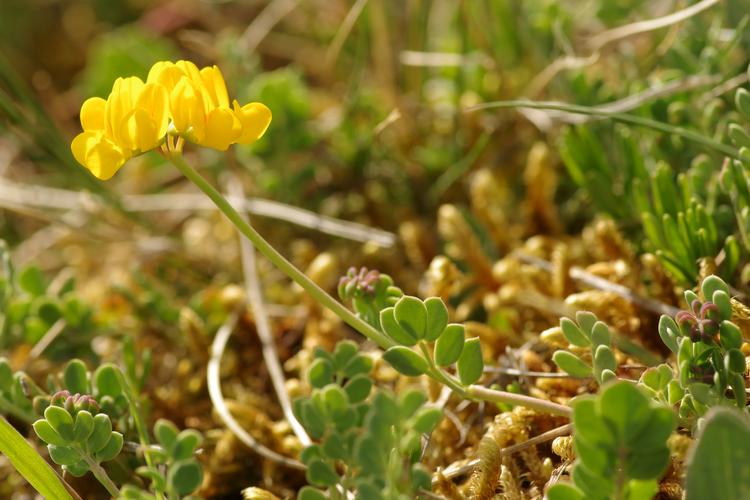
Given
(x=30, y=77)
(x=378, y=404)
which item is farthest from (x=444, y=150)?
(x=30, y=77)

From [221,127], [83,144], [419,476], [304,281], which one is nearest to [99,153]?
[83,144]

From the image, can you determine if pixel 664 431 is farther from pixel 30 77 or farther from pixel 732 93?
pixel 30 77

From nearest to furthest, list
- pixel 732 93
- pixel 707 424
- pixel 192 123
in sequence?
1. pixel 707 424
2. pixel 192 123
3. pixel 732 93

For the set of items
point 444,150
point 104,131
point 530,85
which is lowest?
point 444,150

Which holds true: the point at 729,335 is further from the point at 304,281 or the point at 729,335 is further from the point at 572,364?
the point at 304,281

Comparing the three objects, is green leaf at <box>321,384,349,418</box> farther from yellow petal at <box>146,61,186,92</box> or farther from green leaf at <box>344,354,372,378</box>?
yellow petal at <box>146,61,186,92</box>

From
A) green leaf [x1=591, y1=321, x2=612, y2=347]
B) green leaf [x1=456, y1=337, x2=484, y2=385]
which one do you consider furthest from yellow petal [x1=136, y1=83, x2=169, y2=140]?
green leaf [x1=591, y1=321, x2=612, y2=347]

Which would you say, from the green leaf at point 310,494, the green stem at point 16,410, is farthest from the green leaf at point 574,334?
the green stem at point 16,410

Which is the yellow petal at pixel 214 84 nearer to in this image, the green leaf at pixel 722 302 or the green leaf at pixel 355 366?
the green leaf at pixel 355 366
